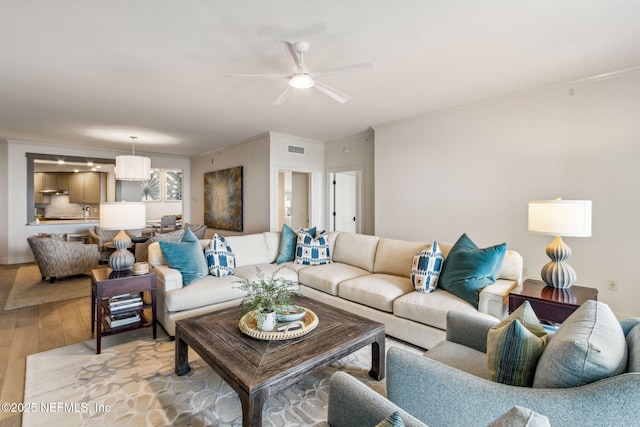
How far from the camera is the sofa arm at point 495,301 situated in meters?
2.39

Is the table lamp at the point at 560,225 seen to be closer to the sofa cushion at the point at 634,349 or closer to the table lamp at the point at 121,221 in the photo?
the sofa cushion at the point at 634,349

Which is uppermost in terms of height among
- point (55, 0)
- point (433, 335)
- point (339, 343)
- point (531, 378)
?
point (55, 0)

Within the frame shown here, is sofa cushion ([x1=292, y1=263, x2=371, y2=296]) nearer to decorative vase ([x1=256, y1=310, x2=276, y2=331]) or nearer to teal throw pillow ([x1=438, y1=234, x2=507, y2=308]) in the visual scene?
teal throw pillow ([x1=438, y1=234, x2=507, y2=308])

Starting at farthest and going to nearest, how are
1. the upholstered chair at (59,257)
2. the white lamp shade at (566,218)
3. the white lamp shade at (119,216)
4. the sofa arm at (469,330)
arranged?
the upholstered chair at (59,257) → the white lamp shade at (119,216) → the white lamp shade at (566,218) → the sofa arm at (469,330)

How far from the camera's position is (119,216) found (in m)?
2.89

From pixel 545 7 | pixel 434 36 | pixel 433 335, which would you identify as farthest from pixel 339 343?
pixel 545 7

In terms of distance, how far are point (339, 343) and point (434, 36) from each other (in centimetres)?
239

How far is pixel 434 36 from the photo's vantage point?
237 centimetres

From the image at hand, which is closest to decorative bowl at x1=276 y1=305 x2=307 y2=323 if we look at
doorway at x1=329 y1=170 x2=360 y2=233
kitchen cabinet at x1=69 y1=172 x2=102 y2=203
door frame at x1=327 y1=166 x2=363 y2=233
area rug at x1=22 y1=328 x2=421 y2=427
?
area rug at x1=22 y1=328 x2=421 y2=427

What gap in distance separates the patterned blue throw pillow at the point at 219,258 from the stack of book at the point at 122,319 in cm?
83

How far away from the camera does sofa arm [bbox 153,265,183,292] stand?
9.64 ft

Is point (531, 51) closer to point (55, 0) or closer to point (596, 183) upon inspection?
point (596, 183)

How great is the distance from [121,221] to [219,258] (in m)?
1.05

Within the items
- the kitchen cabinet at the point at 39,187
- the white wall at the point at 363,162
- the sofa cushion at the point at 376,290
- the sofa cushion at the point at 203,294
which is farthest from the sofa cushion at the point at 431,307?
the kitchen cabinet at the point at 39,187
